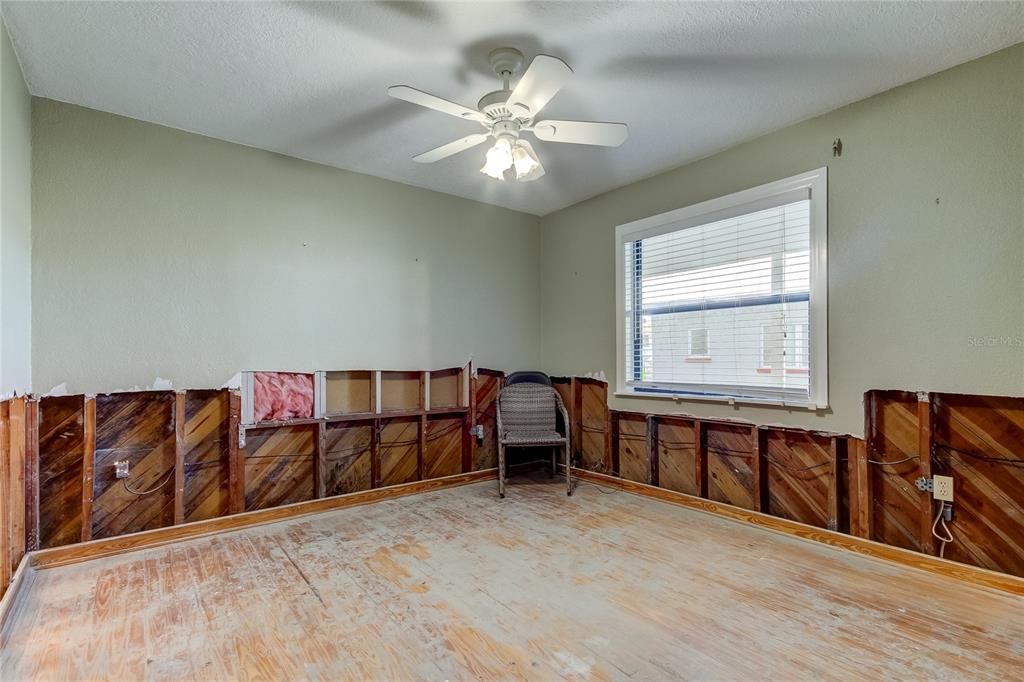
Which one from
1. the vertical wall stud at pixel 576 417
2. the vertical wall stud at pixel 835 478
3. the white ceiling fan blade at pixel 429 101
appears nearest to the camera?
the white ceiling fan blade at pixel 429 101

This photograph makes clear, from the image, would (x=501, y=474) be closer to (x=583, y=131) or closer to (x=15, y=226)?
(x=583, y=131)

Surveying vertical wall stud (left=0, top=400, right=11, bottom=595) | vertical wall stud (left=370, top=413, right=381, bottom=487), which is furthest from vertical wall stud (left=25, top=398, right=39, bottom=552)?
vertical wall stud (left=370, top=413, right=381, bottom=487)

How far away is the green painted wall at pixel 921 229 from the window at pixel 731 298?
0.10 m

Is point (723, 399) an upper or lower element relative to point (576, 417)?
upper

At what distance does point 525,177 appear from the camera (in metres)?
2.71

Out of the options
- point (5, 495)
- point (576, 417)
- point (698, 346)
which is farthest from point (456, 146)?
point (576, 417)

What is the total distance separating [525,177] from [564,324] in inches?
87.1

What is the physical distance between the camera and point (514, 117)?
2396mm

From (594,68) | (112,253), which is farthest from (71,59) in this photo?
(594,68)

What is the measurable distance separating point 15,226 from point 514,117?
2442mm

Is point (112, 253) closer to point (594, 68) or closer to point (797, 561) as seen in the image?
point (594, 68)

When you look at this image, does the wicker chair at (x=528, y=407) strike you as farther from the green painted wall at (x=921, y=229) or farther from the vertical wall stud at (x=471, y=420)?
the green painted wall at (x=921, y=229)

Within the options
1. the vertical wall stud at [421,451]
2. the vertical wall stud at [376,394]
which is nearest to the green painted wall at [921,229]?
the vertical wall stud at [421,451]

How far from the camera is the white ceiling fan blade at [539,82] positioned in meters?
1.91
